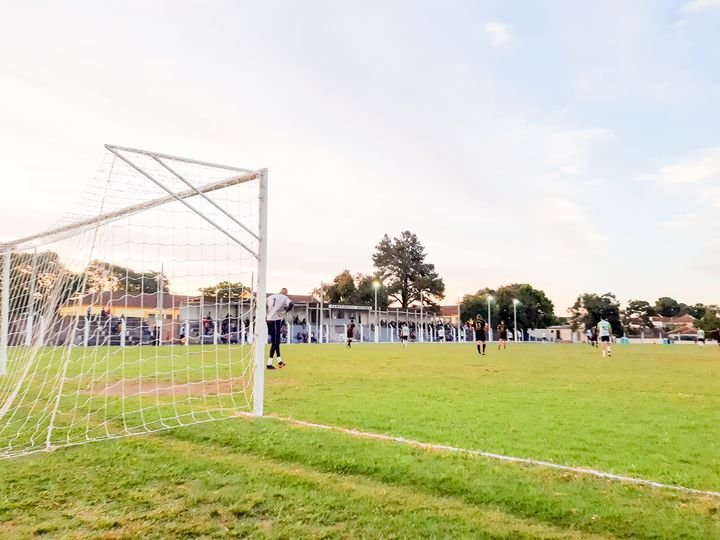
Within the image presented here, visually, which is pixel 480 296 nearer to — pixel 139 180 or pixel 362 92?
pixel 362 92

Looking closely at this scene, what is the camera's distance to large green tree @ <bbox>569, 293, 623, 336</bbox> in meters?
96.3

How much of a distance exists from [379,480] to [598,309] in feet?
339

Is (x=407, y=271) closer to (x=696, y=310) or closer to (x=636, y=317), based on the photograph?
(x=636, y=317)

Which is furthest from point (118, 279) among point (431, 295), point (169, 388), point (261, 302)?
point (431, 295)

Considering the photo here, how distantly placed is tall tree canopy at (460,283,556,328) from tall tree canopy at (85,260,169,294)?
277 feet

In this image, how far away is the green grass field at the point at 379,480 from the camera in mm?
3236

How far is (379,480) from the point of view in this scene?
424 cm

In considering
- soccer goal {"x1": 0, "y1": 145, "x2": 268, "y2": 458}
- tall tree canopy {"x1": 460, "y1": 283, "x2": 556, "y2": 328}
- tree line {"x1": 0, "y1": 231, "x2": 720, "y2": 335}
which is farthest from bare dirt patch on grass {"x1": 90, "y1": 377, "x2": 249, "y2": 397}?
tall tree canopy {"x1": 460, "y1": 283, "x2": 556, "y2": 328}

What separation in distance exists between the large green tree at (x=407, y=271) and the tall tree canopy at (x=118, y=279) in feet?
273

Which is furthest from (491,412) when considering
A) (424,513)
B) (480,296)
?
(480,296)

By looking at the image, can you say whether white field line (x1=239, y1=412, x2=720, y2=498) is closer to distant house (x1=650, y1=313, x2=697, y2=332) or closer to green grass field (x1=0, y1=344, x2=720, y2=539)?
green grass field (x1=0, y1=344, x2=720, y2=539)

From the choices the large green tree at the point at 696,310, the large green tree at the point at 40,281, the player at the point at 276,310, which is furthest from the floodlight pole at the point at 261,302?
the large green tree at the point at 696,310

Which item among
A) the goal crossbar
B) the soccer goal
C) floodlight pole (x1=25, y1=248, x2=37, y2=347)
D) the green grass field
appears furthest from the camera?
floodlight pole (x1=25, y1=248, x2=37, y2=347)

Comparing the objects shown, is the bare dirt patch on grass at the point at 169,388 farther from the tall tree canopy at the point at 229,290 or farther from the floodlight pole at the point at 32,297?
the floodlight pole at the point at 32,297
